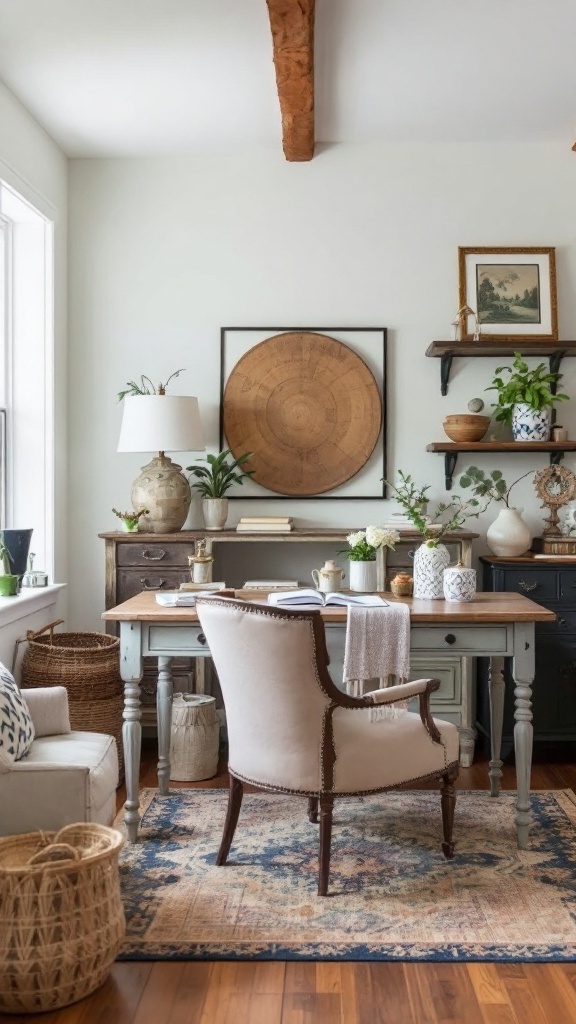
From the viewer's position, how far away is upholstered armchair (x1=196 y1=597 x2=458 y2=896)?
288 centimetres

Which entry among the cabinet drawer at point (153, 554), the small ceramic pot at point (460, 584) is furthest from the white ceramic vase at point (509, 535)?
the cabinet drawer at point (153, 554)

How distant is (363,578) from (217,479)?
1.33 metres

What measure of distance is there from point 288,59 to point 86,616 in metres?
2.83

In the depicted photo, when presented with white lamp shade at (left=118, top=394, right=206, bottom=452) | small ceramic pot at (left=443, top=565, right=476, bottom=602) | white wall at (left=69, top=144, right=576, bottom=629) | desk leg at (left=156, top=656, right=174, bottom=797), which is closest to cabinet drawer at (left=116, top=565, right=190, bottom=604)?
white wall at (left=69, top=144, right=576, bottom=629)

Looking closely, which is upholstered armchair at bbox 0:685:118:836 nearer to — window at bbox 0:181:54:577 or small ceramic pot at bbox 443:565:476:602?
small ceramic pot at bbox 443:565:476:602

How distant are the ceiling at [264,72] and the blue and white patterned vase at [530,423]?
138cm

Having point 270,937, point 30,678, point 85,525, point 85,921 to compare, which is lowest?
point 270,937

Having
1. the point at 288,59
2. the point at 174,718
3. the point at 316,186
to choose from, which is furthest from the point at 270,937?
the point at 316,186

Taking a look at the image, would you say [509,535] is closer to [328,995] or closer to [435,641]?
[435,641]

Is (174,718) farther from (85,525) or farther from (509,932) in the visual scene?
(509,932)

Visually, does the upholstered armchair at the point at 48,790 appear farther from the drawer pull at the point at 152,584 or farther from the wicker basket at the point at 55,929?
the drawer pull at the point at 152,584

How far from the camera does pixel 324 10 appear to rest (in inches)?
138

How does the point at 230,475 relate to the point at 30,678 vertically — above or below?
above

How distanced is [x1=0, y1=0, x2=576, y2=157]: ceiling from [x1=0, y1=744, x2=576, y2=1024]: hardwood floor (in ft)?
10.2
